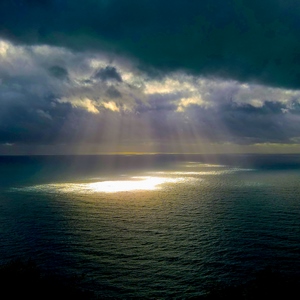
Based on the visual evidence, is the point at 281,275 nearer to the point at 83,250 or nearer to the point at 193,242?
the point at 193,242

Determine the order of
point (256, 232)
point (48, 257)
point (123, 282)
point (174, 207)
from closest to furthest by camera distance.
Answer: point (123, 282) < point (48, 257) < point (256, 232) < point (174, 207)

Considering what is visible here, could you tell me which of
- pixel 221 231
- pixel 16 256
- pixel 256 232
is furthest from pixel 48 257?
pixel 256 232

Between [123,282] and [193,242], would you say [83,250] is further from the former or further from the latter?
[193,242]

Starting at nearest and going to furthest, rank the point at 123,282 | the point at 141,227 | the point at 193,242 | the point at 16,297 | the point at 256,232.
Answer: the point at 16,297 < the point at 123,282 < the point at 193,242 < the point at 256,232 < the point at 141,227

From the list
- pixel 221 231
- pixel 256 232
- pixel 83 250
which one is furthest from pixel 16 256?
pixel 256 232

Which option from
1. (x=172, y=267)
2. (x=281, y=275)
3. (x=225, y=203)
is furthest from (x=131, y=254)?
(x=225, y=203)

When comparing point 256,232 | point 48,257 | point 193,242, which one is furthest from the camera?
point 256,232

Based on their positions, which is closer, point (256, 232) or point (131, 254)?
point (131, 254)

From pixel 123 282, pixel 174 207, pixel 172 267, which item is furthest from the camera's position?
pixel 174 207

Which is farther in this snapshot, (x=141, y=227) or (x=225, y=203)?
(x=225, y=203)
